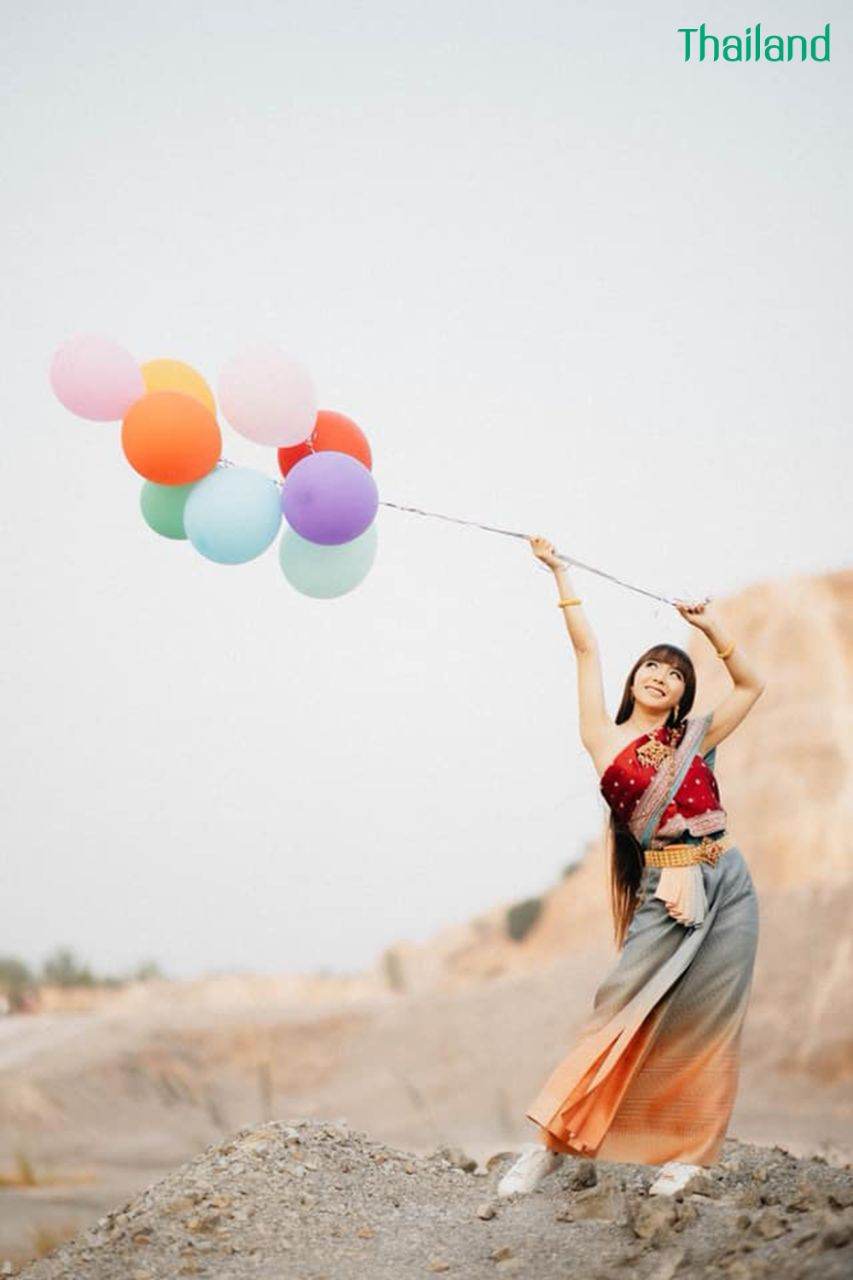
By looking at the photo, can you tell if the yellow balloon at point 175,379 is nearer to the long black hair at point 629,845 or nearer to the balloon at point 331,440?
the balloon at point 331,440

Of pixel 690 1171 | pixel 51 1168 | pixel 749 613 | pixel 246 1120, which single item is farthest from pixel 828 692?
pixel 690 1171

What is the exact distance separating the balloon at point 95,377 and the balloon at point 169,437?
18 cm

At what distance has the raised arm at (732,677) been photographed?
4500mm

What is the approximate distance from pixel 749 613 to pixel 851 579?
1.54 meters

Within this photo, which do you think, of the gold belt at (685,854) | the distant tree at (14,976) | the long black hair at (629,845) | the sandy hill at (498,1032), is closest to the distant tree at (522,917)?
the sandy hill at (498,1032)

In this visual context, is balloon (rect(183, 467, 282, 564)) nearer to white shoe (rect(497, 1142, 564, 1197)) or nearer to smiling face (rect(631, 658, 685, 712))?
smiling face (rect(631, 658, 685, 712))

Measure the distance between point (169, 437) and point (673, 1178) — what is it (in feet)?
9.50

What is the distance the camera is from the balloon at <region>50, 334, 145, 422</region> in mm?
5027

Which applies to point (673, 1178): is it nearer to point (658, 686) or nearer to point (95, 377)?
point (658, 686)

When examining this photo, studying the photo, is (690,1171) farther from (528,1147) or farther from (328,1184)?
(328,1184)

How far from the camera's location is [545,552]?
4.53 meters

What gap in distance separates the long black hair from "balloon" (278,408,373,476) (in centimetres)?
139

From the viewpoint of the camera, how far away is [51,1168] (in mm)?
11398

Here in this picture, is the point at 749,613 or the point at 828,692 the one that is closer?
the point at 828,692
